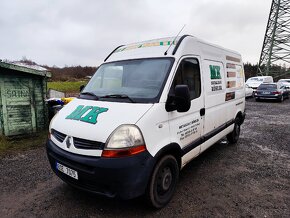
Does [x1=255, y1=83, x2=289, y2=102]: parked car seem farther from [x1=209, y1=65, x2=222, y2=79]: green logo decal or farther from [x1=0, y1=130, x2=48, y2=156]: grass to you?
[x1=0, y1=130, x2=48, y2=156]: grass

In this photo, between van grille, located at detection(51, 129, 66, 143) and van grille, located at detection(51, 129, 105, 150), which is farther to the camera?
van grille, located at detection(51, 129, 66, 143)

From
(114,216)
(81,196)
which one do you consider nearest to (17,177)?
(81,196)

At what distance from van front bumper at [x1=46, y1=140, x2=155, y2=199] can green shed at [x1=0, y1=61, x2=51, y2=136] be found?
476 cm

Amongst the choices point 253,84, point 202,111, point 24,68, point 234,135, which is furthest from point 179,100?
point 253,84

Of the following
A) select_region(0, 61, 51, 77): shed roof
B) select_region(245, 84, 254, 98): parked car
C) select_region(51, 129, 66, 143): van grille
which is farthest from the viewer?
select_region(245, 84, 254, 98): parked car

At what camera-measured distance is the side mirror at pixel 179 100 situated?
264 cm

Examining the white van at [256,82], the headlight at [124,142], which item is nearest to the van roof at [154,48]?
the headlight at [124,142]

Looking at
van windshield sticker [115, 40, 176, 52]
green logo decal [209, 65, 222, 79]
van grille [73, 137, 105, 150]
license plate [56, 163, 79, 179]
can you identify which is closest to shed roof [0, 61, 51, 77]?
van windshield sticker [115, 40, 176, 52]

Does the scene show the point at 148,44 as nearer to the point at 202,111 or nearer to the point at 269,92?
the point at 202,111

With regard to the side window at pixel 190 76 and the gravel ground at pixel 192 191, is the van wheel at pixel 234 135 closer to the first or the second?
the gravel ground at pixel 192 191

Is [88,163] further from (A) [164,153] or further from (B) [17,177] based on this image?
(B) [17,177]

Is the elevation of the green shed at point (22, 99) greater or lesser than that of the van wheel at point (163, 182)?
greater

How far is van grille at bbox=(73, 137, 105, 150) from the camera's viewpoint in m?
2.39

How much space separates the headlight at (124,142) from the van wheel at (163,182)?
0.50 m
